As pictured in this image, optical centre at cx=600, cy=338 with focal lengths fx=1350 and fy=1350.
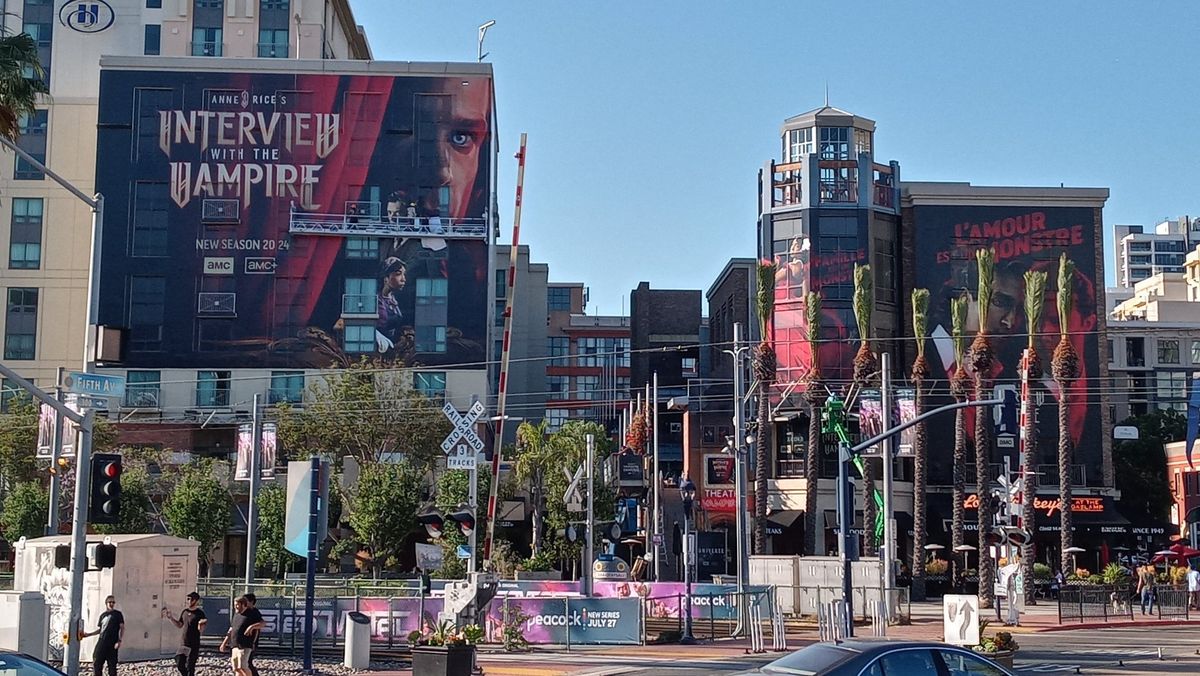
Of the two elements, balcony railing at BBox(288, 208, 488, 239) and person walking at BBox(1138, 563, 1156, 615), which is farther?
balcony railing at BBox(288, 208, 488, 239)

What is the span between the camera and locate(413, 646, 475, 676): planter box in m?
22.9

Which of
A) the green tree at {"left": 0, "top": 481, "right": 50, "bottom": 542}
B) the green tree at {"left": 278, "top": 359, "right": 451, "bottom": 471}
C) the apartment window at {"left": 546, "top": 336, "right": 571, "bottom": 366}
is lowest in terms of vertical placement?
the green tree at {"left": 0, "top": 481, "right": 50, "bottom": 542}

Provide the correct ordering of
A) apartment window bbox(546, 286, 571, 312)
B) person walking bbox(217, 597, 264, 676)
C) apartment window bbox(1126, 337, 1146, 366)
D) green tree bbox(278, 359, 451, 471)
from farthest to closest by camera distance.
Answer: apartment window bbox(546, 286, 571, 312) < apartment window bbox(1126, 337, 1146, 366) < green tree bbox(278, 359, 451, 471) < person walking bbox(217, 597, 264, 676)

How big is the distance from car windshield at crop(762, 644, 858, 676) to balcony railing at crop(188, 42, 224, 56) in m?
85.8

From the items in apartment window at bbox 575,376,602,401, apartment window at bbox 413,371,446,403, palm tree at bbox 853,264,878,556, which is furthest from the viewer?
apartment window at bbox 575,376,602,401

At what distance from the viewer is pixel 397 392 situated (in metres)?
72.4

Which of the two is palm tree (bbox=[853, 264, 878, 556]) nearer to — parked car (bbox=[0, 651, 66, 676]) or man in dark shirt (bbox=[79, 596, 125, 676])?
man in dark shirt (bbox=[79, 596, 125, 676])

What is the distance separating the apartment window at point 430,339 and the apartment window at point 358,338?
2.76 metres

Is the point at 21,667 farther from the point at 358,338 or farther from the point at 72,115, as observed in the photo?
the point at 72,115

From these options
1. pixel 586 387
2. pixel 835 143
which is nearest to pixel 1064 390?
pixel 835 143

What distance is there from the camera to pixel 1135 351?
98.8 m

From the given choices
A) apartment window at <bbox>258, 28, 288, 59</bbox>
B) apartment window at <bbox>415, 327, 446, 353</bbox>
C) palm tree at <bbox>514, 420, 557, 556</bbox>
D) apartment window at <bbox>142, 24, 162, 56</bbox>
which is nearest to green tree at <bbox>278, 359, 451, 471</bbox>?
palm tree at <bbox>514, 420, 557, 556</bbox>

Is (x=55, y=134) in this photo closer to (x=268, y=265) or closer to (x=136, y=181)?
(x=136, y=181)

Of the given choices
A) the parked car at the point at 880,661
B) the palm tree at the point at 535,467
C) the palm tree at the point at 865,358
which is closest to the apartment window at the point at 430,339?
the palm tree at the point at 535,467
